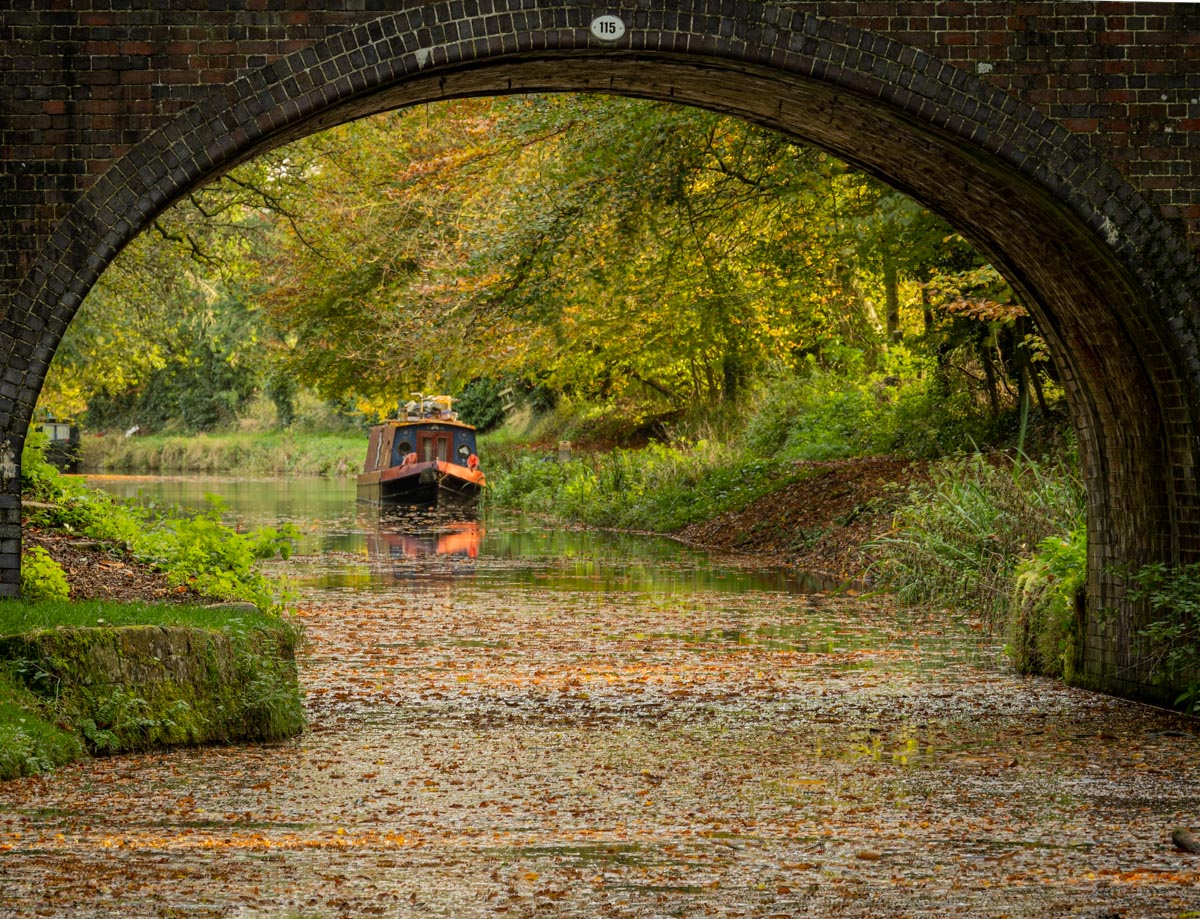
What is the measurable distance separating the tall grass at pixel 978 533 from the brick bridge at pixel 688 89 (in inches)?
192

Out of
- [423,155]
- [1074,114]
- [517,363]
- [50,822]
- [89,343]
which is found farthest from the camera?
[517,363]

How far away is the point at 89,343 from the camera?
76.3 ft

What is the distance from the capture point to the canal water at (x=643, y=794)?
5.57 meters

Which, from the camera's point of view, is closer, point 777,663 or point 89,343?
point 777,663

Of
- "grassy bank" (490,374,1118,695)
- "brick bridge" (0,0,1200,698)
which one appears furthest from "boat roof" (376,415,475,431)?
"brick bridge" (0,0,1200,698)

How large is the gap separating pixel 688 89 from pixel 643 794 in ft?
14.7

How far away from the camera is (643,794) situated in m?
7.48

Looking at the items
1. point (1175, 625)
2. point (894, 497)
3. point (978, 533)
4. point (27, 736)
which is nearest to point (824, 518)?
point (894, 497)

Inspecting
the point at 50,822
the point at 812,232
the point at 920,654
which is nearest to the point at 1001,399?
the point at 812,232

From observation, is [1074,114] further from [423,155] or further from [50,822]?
[423,155]

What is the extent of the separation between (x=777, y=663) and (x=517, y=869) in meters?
6.64

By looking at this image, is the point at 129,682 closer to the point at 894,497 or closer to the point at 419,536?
the point at 894,497

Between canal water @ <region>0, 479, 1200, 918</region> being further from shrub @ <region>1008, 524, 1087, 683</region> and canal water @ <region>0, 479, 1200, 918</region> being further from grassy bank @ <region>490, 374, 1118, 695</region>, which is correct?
grassy bank @ <region>490, 374, 1118, 695</region>

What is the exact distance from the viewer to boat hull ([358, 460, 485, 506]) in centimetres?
3844
